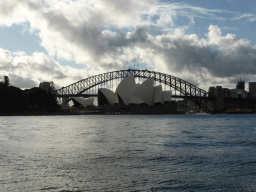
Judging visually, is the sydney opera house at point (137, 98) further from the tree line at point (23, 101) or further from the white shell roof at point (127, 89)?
the tree line at point (23, 101)

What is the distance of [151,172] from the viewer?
36.9ft

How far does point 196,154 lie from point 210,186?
629 centimetres

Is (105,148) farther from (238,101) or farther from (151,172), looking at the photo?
(238,101)

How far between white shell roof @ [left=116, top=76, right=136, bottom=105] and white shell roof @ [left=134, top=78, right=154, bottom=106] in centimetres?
220

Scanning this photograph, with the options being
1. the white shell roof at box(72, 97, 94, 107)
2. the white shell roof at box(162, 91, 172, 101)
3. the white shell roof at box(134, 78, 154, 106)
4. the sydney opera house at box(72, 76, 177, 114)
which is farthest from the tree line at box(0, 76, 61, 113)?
the white shell roof at box(162, 91, 172, 101)

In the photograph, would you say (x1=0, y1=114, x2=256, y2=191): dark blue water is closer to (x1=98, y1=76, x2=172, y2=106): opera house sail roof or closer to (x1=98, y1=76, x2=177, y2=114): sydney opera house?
(x1=98, y1=76, x2=172, y2=106): opera house sail roof

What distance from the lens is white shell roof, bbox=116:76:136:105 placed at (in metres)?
122

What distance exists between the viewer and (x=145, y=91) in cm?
12038

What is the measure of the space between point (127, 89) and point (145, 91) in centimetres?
726

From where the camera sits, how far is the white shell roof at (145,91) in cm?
11991

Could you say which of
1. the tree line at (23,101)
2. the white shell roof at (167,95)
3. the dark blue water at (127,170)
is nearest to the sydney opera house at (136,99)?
the white shell roof at (167,95)

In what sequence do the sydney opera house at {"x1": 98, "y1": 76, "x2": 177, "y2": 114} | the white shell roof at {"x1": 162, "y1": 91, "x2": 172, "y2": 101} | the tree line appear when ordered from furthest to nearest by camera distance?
the white shell roof at {"x1": 162, "y1": 91, "x2": 172, "y2": 101}, the sydney opera house at {"x1": 98, "y1": 76, "x2": 177, "y2": 114}, the tree line

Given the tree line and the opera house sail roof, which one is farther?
the opera house sail roof

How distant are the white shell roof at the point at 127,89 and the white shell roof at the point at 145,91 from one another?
2201 millimetres
